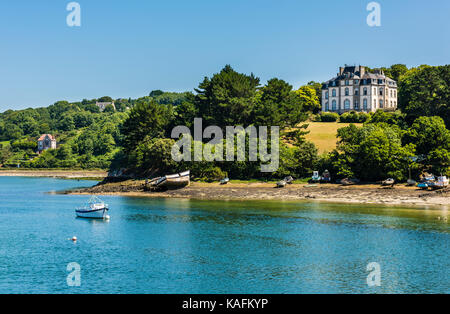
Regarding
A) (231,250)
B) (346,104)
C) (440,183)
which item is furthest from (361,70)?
(231,250)

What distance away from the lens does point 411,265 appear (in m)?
42.2

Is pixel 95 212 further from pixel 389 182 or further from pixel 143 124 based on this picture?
pixel 143 124

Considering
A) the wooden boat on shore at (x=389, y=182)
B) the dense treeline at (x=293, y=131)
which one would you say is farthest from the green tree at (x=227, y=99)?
the wooden boat on shore at (x=389, y=182)

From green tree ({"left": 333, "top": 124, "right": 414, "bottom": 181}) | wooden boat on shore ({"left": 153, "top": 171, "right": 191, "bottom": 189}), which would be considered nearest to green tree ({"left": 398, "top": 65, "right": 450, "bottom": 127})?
green tree ({"left": 333, "top": 124, "right": 414, "bottom": 181})

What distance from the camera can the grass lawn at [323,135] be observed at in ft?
401

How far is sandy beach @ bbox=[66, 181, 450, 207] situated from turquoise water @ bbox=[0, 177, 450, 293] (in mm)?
7051

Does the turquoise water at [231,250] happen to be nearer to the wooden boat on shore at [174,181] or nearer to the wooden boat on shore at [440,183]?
the wooden boat on shore at [440,183]

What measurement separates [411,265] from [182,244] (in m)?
22.6

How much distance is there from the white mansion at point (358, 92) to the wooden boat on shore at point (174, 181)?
85781 millimetres

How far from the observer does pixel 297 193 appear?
90.6 m

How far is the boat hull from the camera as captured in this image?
70000 mm

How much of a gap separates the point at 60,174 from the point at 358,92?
4444 inches

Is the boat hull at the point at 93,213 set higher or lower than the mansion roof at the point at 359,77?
lower

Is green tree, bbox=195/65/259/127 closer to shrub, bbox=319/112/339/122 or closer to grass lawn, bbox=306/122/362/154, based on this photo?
grass lawn, bbox=306/122/362/154
